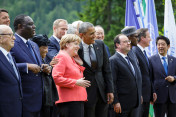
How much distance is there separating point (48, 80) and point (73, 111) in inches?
23.9

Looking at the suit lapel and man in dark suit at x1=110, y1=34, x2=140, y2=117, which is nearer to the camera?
the suit lapel

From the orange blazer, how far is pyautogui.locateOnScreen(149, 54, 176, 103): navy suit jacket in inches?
111

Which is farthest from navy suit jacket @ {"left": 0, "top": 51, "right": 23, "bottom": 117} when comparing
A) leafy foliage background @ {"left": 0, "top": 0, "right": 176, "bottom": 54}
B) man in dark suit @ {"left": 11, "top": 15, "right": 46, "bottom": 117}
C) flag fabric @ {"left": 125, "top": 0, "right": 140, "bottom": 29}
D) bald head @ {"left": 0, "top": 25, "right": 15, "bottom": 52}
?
leafy foliage background @ {"left": 0, "top": 0, "right": 176, "bottom": 54}

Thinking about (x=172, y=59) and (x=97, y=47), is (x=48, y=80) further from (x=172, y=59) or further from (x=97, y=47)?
(x=172, y=59)

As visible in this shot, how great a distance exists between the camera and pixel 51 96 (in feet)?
17.4

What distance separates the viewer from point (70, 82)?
5.31 meters

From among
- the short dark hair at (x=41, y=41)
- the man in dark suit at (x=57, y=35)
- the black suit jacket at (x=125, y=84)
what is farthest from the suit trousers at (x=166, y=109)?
the short dark hair at (x=41, y=41)


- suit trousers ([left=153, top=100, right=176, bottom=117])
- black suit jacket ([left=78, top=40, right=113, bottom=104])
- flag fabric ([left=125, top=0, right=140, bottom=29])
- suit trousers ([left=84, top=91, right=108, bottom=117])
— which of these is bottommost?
suit trousers ([left=153, top=100, right=176, bottom=117])

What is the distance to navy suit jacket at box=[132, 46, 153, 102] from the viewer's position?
7410mm

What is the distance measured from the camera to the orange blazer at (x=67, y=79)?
5332mm

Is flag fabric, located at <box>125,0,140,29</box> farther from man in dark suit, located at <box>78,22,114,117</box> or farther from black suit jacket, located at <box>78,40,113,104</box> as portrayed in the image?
man in dark suit, located at <box>78,22,114,117</box>

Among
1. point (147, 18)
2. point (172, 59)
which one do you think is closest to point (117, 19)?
point (147, 18)

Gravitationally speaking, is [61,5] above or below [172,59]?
above

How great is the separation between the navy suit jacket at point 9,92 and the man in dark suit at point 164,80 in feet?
13.1
